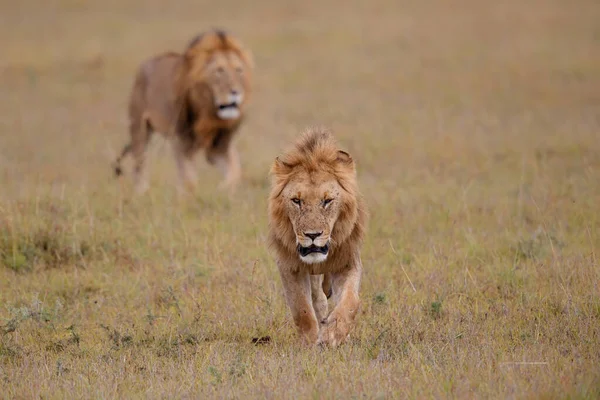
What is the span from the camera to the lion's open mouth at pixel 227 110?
34.8 feet

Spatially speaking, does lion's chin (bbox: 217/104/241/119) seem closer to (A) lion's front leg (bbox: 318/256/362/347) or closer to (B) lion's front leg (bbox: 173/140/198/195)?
(B) lion's front leg (bbox: 173/140/198/195)

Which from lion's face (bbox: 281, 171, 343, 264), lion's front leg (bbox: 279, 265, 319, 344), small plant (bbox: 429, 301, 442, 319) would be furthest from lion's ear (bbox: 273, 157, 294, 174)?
small plant (bbox: 429, 301, 442, 319)

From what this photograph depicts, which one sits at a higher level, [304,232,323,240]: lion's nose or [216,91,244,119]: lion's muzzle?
[216,91,244,119]: lion's muzzle

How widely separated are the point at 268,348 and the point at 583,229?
328 cm

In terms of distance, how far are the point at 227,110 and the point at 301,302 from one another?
17.7ft

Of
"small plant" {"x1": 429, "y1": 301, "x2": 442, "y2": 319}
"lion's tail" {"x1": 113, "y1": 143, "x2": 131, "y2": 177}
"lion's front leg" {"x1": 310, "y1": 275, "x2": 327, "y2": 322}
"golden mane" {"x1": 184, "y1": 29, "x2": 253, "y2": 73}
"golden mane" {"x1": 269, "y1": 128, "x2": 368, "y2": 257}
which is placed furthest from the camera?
"golden mane" {"x1": 184, "y1": 29, "x2": 253, "y2": 73}

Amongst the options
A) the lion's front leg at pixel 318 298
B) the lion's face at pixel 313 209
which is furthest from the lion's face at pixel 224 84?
the lion's face at pixel 313 209

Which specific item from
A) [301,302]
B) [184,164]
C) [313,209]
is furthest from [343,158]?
[184,164]

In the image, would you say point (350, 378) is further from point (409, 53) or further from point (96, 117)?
point (409, 53)

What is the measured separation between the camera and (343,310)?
17.2ft

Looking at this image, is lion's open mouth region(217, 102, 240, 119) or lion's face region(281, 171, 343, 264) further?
lion's open mouth region(217, 102, 240, 119)

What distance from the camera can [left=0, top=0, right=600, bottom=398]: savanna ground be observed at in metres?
4.76

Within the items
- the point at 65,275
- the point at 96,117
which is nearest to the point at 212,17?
the point at 96,117

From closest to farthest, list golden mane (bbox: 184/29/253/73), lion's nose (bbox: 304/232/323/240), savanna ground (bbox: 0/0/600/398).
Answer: savanna ground (bbox: 0/0/600/398)
lion's nose (bbox: 304/232/323/240)
golden mane (bbox: 184/29/253/73)
